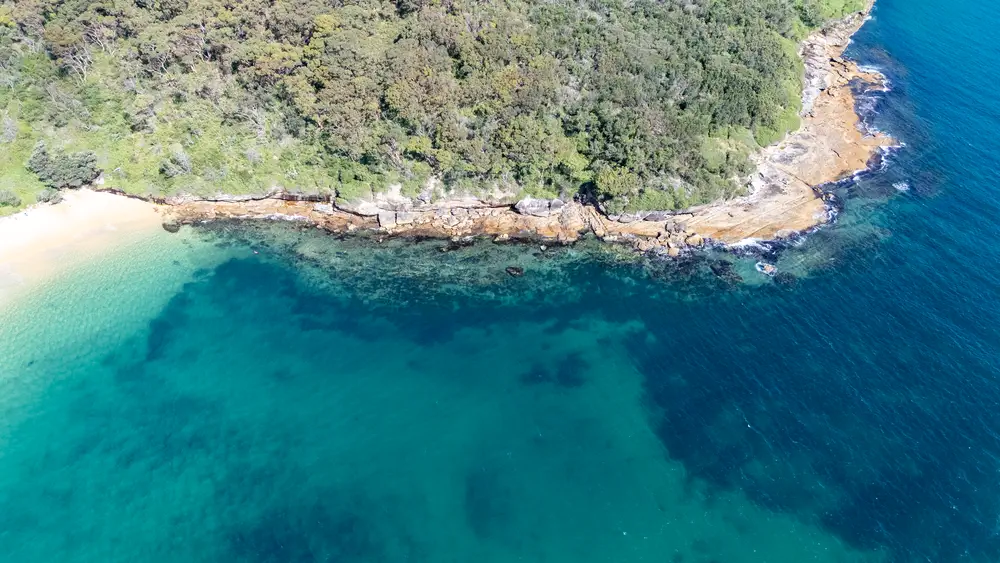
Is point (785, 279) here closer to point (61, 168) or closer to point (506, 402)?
point (506, 402)

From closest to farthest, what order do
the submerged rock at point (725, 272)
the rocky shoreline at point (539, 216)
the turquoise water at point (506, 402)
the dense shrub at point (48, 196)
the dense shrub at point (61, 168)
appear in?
the turquoise water at point (506, 402) → the submerged rock at point (725, 272) → the dense shrub at point (48, 196) → the rocky shoreline at point (539, 216) → the dense shrub at point (61, 168)

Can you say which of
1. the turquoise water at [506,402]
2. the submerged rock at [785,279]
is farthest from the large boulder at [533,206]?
the submerged rock at [785,279]

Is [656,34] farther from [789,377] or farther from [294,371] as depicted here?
[294,371]

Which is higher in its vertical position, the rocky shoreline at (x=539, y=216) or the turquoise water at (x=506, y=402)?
the rocky shoreline at (x=539, y=216)

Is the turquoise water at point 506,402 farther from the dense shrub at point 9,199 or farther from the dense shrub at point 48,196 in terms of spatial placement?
the dense shrub at point 9,199

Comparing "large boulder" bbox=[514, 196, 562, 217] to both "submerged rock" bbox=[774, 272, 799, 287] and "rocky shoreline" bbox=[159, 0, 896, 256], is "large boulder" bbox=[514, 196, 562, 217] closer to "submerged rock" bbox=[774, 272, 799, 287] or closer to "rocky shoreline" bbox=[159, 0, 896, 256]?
"rocky shoreline" bbox=[159, 0, 896, 256]

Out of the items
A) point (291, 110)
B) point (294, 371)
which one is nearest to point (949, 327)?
point (294, 371)
